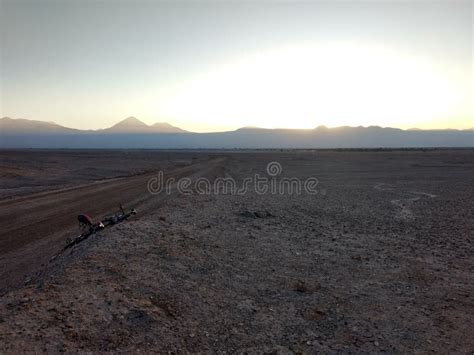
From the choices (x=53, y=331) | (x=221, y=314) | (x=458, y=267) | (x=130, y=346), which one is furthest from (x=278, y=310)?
(x=458, y=267)

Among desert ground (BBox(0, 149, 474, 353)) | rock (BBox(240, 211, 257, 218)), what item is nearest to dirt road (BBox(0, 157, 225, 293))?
desert ground (BBox(0, 149, 474, 353))

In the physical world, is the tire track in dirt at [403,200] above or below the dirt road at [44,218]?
below

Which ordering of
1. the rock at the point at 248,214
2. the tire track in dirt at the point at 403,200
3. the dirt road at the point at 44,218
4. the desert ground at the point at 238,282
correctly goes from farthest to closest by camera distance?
1. the tire track in dirt at the point at 403,200
2. the rock at the point at 248,214
3. the dirt road at the point at 44,218
4. the desert ground at the point at 238,282

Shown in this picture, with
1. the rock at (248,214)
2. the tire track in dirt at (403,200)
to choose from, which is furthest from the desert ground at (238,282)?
the tire track in dirt at (403,200)

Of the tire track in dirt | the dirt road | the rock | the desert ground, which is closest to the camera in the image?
the desert ground

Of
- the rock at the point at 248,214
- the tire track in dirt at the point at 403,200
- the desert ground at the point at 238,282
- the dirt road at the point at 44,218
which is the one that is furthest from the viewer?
the tire track in dirt at the point at 403,200

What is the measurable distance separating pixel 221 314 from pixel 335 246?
5.87 metres

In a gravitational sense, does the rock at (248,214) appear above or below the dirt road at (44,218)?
above

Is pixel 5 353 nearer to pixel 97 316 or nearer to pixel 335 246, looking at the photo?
pixel 97 316

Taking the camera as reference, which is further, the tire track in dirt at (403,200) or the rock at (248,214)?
the tire track in dirt at (403,200)

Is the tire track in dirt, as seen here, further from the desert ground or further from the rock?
the rock

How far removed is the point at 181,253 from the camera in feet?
32.5

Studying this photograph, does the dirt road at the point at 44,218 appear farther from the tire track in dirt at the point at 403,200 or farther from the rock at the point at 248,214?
the tire track in dirt at the point at 403,200

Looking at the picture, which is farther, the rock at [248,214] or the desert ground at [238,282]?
the rock at [248,214]
